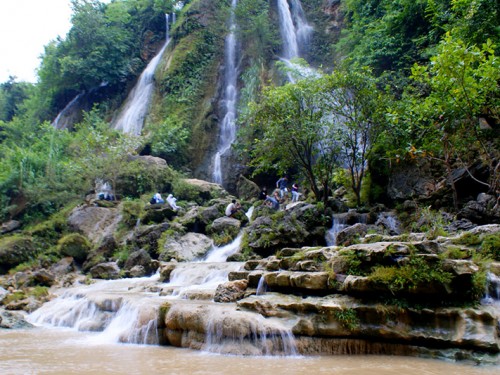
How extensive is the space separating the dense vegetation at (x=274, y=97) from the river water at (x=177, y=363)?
7374mm

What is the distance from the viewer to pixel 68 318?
10.3 m

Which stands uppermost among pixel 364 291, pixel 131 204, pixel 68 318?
pixel 131 204

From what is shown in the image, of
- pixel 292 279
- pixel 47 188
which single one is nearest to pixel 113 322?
pixel 292 279

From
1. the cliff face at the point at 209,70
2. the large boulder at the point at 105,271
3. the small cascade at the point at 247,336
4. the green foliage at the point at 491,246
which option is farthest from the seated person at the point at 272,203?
the small cascade at the point at 247,336

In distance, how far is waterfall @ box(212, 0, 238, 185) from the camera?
1047 inches

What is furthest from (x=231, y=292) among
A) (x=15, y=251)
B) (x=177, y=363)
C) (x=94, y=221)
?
(x=94, y=221)

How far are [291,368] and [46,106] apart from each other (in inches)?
1625

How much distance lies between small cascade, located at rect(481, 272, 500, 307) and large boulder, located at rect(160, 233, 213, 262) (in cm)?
1111

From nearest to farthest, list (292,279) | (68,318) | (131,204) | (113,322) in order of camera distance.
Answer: (292,279)
(113,322)
(68,318)
(131,204)

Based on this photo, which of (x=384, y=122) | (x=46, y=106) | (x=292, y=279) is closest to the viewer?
(x=292, y=279)

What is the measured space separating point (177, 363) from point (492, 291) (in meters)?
5.73

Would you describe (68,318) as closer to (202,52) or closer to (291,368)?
(291,368)

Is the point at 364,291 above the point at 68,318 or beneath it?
above

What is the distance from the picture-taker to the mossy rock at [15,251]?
17.5 metres
